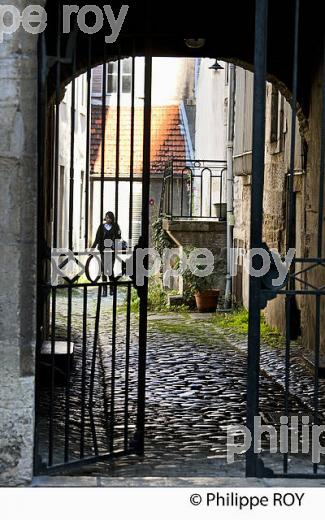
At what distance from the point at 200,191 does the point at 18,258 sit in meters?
16.2

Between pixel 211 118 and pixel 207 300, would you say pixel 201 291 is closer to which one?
pixel 207 300

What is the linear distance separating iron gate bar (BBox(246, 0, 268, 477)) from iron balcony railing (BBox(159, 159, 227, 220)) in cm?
1137

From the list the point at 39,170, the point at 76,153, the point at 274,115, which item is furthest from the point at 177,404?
the point at 76,153

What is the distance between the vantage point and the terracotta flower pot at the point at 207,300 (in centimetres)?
1788

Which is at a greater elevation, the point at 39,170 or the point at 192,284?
the point at 39,170

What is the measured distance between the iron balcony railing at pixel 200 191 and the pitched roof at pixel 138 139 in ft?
9.33

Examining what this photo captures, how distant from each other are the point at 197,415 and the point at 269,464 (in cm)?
191

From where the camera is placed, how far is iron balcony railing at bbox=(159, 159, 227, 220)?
60.5 ft

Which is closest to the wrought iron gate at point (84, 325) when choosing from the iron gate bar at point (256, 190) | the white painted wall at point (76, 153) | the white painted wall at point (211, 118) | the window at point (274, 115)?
the iron gate bar at point (256, 190)

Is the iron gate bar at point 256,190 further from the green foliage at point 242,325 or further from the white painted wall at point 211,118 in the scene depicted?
the white painted wall at point 211,118

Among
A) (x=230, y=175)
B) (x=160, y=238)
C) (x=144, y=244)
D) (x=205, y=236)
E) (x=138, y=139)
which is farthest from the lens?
(x=138, y=139)

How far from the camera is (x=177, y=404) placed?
357 inches

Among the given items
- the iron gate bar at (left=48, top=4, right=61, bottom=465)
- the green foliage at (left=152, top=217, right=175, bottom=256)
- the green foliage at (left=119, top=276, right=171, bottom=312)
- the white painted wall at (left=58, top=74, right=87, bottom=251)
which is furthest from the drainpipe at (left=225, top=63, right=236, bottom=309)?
the iron gate bar at (left=48, top=4, right=61, bottom=465)

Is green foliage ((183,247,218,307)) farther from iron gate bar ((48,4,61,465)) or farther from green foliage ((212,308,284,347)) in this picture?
iron gate bar ((48,4,61,465))
